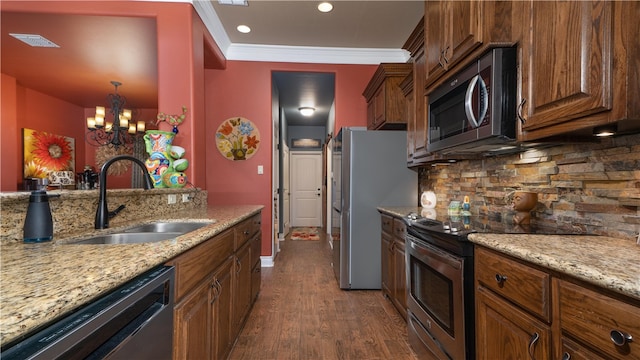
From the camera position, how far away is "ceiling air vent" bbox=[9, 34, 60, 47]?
3.24m

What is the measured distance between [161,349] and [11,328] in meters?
0.54

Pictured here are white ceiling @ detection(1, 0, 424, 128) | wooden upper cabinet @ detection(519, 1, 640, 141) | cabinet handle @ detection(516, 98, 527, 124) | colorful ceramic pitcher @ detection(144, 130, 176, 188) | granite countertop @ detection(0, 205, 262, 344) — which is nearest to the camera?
granite countertop @ detection(0, 205, 262, 344)

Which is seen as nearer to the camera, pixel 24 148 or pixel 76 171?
pixel 24 148

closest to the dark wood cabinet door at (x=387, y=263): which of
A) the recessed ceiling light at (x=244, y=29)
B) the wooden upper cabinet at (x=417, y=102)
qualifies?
the wooden upper cabinet at (x=417, y=102)

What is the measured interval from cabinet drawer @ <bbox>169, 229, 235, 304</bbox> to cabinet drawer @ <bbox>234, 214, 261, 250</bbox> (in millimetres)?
251

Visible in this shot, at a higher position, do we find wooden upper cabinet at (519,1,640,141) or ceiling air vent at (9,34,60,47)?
ceiling air vent at (9,34,60,47)

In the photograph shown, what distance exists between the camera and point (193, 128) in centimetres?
257

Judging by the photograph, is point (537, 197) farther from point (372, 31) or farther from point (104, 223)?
point (372, 31)

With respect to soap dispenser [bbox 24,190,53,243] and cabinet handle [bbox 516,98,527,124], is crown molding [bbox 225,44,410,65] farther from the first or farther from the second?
soap dispenser [bbox 24,190,53,243]

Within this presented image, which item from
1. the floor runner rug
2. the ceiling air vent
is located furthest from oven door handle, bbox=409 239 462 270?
the ceiling air vent

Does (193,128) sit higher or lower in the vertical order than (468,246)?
higher

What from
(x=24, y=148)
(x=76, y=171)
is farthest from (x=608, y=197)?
(x=76, y=171)

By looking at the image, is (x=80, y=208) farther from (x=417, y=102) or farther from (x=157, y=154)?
(x=417, y=102)

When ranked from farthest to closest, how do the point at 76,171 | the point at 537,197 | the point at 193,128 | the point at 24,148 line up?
the point at 76,171, the point at 24,148, the point at 193,128, the point at 537,197
